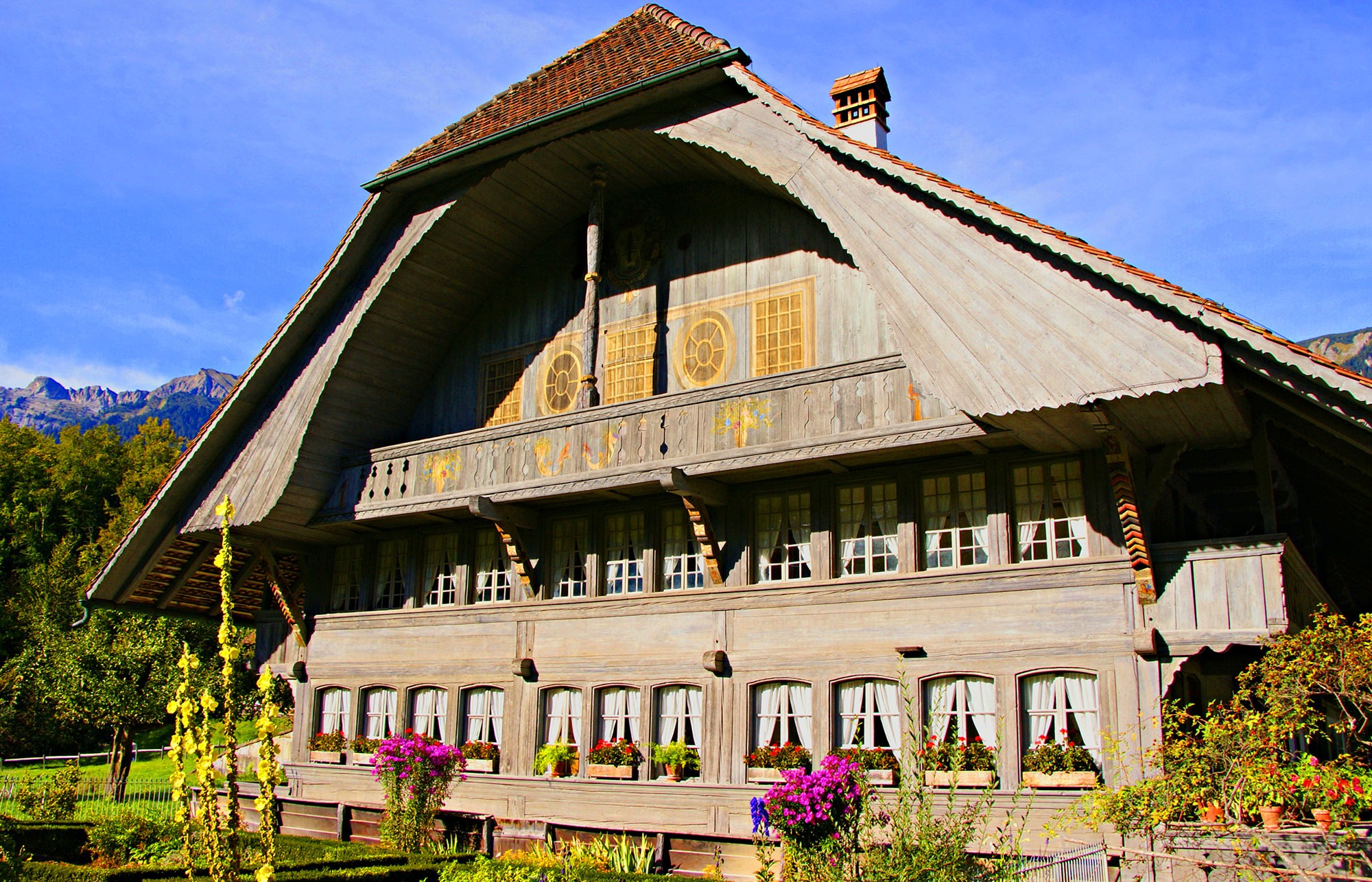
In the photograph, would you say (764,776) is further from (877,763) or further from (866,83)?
(866,83)

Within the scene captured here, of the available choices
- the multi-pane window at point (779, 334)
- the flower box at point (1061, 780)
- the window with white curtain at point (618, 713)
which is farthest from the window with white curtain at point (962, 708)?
the multi-pane window at point (779, 334)

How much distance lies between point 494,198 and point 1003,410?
37.6 feet

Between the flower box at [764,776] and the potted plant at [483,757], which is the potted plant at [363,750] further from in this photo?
the flower box at [764,776]

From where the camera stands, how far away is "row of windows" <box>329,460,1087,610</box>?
1730 centimetres

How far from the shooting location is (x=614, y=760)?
781 inches

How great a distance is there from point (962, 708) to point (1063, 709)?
144cm

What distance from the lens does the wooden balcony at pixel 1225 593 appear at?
48.4 feet

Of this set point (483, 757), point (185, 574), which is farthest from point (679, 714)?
point (185, 574)

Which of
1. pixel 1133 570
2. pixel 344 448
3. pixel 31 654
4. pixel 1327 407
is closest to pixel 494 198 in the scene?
pixel 344 448

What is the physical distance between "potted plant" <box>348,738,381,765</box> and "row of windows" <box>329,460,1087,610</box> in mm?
2662

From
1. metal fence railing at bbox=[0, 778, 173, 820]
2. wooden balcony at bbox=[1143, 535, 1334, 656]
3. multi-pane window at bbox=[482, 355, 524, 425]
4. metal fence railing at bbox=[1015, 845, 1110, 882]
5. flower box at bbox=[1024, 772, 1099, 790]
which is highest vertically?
multi-pane window at bbox=[482, 355, 524, 425]

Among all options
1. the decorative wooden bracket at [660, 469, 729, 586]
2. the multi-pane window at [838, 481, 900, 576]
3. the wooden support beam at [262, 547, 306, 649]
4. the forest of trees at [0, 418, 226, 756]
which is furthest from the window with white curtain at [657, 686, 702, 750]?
the forest of trees at [0, 418, 226, 756]

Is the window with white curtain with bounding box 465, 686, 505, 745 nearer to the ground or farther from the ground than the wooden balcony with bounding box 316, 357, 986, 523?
nearer to the ground

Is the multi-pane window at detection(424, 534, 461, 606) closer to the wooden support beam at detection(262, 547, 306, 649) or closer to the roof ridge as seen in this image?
the wooden support beam at detection(262, 547, 306, 649)
